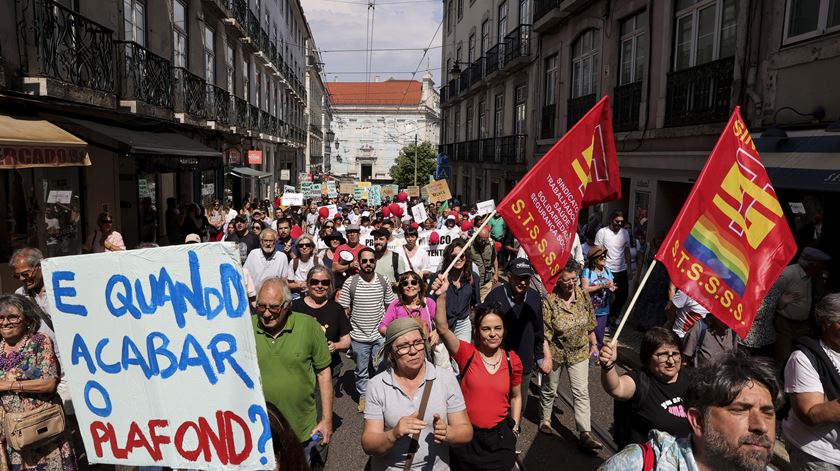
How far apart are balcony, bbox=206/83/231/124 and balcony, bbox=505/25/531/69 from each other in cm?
977

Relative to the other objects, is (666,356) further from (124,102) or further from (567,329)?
(124,102)

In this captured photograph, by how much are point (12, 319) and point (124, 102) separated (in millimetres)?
8388

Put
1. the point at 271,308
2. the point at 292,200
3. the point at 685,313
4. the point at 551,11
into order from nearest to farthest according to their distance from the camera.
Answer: the point at 271,308 → the point at 685,313 → the point at 551,11 → the point at 292,200

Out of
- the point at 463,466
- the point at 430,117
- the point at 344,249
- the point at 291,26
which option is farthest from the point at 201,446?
the point at 430,117

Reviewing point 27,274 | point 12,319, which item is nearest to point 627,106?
point 27,274

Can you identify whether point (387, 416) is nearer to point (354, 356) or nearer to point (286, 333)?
point (286, 333)

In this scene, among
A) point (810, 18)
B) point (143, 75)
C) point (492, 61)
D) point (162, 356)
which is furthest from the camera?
point (492, 61)

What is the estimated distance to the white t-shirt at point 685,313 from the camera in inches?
205

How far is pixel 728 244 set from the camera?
3.61 m

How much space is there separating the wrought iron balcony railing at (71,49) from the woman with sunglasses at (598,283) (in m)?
7.66

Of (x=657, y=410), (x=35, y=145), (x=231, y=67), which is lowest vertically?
(x=657, y=410)

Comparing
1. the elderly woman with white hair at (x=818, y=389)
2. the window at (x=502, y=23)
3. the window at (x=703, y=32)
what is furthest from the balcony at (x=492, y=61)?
the elderly woman with white hair at (x=818, y=389)

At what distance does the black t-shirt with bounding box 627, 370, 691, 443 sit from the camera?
10.5 feet

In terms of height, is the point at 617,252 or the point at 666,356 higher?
the point at 666,356
